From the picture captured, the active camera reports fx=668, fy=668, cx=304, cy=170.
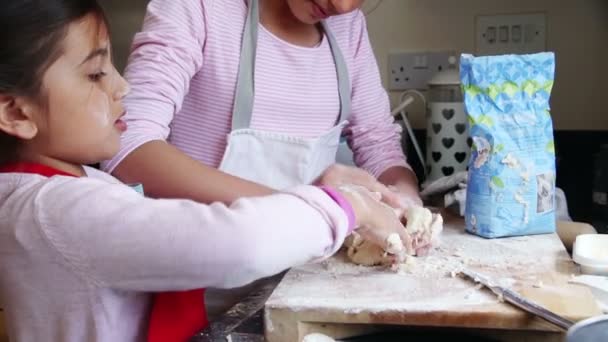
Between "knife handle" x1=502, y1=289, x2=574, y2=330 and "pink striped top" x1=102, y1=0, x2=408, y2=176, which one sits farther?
"pink striped top" x1=102, y1=0, x2=408, y2=176

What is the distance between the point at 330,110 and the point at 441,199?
0.23 m

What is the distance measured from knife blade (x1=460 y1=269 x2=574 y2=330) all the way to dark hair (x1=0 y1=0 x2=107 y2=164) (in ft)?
1.53

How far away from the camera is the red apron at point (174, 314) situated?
0.67 metres

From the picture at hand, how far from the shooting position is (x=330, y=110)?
109 cm

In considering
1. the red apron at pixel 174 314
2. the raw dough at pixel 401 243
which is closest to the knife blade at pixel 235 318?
the red apron at pixel 174 314

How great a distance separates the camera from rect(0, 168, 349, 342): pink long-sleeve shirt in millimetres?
551

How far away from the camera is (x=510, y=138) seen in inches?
32.1

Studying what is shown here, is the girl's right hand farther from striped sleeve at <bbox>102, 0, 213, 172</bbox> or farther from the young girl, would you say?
striped sleeve at <bbox>102, 0, 213, 172</bbox>

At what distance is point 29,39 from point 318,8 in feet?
1.51

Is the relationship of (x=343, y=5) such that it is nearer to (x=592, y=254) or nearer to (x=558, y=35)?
(x=592, y=254)

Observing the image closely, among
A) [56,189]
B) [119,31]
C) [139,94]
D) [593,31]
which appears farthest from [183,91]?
[593,31]

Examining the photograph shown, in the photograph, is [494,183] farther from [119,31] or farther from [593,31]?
[119,31]

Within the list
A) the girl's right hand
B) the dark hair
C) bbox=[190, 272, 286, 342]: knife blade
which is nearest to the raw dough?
the girl's right hand

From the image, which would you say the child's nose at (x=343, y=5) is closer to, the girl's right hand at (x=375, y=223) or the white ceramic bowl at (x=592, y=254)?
the girl's right hand at (x=375, y=223)
